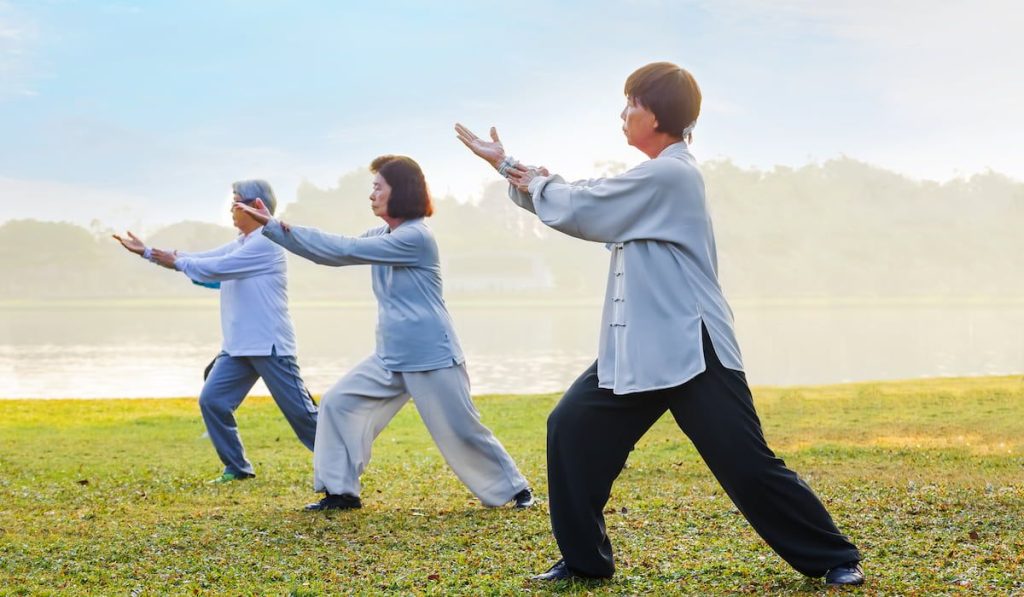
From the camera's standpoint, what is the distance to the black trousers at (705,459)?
14.7ft

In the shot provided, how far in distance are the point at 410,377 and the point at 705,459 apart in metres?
2.98

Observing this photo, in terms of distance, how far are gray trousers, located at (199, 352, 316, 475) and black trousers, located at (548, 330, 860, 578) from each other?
4044mm

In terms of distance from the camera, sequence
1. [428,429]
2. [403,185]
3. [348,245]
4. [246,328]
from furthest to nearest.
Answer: [246,328]
[403,185]
[428,429]
[348,245]

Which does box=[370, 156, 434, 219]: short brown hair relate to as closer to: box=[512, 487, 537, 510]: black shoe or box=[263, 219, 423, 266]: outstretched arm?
box=[263, 219, 423, 266]: outstretched arm

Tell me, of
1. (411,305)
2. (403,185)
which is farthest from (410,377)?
(403,185)

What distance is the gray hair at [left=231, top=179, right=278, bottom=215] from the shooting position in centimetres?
884

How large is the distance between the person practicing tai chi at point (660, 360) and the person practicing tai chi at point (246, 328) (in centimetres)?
416

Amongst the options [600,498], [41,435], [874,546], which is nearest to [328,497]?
[600,498]

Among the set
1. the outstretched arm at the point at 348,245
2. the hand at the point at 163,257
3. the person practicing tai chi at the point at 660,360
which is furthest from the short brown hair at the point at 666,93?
Answer: the hand at the point at 163,257

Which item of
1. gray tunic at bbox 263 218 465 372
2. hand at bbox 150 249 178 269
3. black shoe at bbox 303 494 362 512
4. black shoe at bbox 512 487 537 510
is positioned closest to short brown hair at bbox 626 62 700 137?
gray tunic at bbox 263 218 465 372

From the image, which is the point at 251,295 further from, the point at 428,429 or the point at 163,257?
the point at 428,429

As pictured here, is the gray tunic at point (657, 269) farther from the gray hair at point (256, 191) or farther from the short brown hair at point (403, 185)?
the gray hair at point (256, 191)

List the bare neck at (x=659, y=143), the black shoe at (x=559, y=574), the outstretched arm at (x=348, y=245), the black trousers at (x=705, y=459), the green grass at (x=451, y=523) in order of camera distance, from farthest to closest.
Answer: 1. the outstretched arm at (x=348, y=245)
2. the green grass at (x=451, y=523)
3. the black shoe at (x=559, y=574)
4. the bare neck at (x=659, y=143)
5. the black trousers at (x=705, y=459)

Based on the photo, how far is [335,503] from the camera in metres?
7.25
